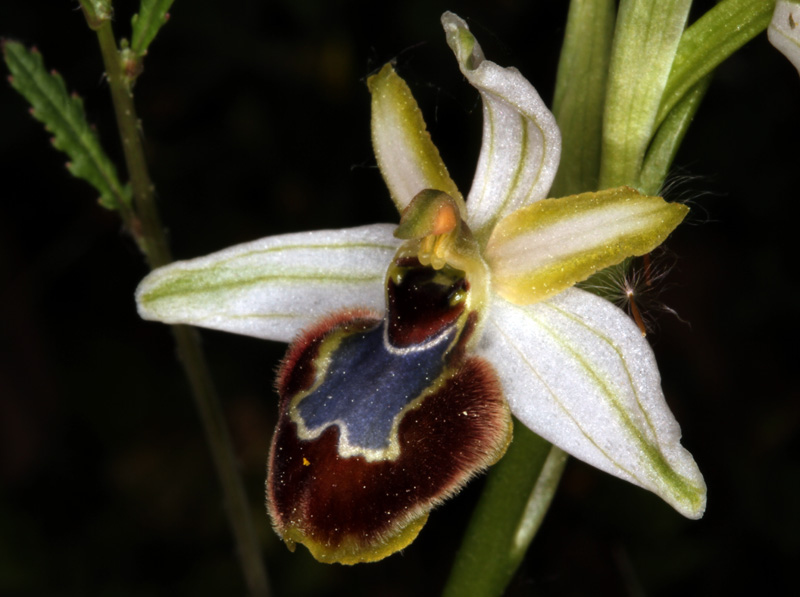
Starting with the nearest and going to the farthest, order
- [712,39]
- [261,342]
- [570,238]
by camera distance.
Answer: [570,238] < [712,39] < [261,342]

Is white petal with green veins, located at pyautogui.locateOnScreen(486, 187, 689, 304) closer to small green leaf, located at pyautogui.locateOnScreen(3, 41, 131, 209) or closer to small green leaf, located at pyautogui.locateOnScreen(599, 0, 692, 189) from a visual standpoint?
small green leaf, located at pyautogui.locateOnScreen(599, 0, 692, 189)

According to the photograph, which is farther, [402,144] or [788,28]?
[402,144]

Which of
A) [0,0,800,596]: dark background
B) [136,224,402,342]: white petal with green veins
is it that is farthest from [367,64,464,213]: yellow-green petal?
[0,0,800,596]: dark background

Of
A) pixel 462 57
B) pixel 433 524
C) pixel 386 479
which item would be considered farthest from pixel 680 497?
pixel 433 524

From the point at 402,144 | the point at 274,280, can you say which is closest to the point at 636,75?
the point at 402,144

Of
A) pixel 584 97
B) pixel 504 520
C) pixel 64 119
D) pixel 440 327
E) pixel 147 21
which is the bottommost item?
pixel 504 520

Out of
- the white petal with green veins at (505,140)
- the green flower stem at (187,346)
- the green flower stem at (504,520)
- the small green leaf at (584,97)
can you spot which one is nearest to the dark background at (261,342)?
the green flower stem at (187,346)

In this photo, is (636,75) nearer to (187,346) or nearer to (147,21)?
(147,21)

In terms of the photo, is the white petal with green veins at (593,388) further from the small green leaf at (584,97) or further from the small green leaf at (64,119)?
the small green leaf at (64,119)
